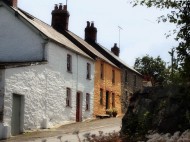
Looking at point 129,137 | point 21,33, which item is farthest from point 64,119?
point 129,137

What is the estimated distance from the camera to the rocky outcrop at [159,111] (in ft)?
42.3

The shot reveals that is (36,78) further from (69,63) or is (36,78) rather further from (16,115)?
(69,63)

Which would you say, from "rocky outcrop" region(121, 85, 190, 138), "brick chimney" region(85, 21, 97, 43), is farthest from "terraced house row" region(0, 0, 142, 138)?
"rocky outcrop" region(121, 85, 190, 138)

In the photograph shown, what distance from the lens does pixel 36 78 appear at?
2712 cm

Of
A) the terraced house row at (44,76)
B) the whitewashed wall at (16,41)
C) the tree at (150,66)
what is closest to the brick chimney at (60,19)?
the terraced house row at (44,76)

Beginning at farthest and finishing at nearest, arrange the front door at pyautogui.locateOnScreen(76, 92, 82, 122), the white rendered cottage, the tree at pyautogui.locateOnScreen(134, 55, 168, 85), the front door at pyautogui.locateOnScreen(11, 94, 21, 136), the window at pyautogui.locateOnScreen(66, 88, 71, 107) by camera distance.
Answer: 1. the tree at pyautogui.locateOnScreen(134, 55, 168, 85)
2. the front door at pyautogui.locateOnScreen(76, 92, 82, 122)
3. the window at pyautogui.locateOnScreen(66, 88, 71, 107)
4. the front door at pyautogui.locateOnScreen(11, 94, 21, 136)
5. the white rendered cottage

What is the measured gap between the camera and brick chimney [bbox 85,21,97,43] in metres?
47.5

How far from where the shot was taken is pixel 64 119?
102 ft

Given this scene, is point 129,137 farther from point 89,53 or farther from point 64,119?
point 89,53

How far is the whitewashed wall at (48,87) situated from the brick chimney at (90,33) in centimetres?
1174

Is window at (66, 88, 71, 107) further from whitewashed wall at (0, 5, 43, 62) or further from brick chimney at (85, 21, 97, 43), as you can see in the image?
brick chimney at (85, 21, 97, 43)

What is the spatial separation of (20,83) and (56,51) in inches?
238

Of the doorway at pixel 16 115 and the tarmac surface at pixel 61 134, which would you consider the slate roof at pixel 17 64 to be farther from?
the tarmac surface at pixel 61 134

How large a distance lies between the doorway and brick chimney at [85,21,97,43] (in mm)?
23066
